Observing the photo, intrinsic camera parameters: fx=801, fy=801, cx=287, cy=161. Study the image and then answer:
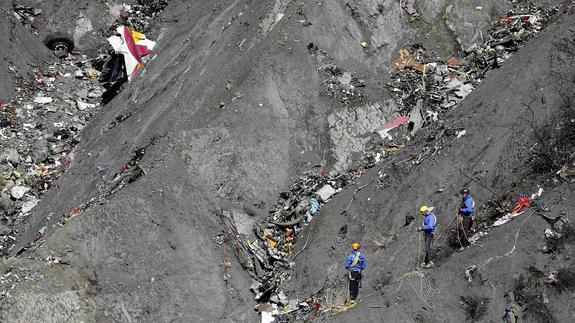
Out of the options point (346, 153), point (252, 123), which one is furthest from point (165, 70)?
point (346, 153)

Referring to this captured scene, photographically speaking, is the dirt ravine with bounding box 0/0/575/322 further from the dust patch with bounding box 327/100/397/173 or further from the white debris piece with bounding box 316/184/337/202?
the white debris piece with bounding box 316/184/337/202

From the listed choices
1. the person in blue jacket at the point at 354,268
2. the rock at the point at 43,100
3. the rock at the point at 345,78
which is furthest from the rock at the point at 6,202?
the person in blue jacket at the point at 354,268

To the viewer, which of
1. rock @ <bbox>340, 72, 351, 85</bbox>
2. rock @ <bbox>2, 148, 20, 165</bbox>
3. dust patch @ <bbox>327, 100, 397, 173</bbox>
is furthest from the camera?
rock @ <bbox>2, 148, 20, 165</bbox>

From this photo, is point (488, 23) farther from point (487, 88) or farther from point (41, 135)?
point (41, 135)

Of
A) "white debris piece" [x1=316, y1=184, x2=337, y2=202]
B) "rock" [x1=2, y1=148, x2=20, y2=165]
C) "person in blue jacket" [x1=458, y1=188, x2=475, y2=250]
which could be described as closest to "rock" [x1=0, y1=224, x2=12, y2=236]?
"rock" [x1=2, y1=148, x2=20, y2=165]

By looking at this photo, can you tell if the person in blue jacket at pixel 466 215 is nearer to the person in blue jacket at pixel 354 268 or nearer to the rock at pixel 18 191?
the person in blue jacket at pixel 354 268

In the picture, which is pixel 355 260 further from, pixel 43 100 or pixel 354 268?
pixel 43 100

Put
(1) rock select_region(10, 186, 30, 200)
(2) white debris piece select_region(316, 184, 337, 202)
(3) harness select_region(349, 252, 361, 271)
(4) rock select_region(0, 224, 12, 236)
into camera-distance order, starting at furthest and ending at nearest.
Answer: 1. (1) rock select_region(10, 186, 30, 200)
2. (4) rock select_region(0, 224, 12, 236)
3. (2) white debris piece select_region(316, 184, 337, 202)
4. (3) harness select_region(349, 252, 361, 271)
